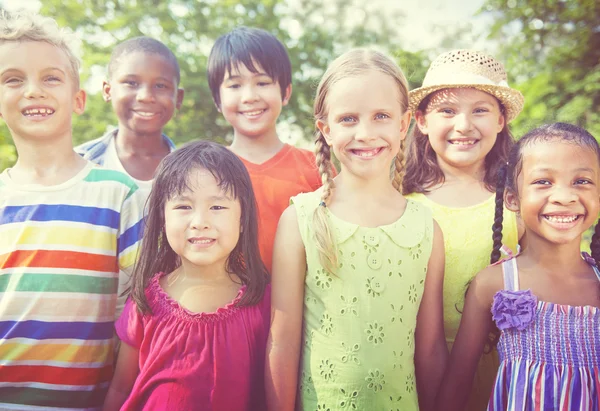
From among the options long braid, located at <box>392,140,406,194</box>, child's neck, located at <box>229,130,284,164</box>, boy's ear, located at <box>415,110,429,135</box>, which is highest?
boy's ear, located at <box>415,110,429,135</box>

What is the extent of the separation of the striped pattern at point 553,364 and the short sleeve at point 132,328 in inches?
59.3

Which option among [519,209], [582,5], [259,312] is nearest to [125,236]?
[259,312]

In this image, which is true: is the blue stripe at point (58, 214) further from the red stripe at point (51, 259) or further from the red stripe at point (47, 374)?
the red stripe at point (47, 374)

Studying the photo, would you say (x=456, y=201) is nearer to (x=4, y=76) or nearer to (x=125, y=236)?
(x=125, y=236)

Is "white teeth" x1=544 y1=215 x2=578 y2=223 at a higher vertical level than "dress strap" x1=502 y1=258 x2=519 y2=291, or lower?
higher

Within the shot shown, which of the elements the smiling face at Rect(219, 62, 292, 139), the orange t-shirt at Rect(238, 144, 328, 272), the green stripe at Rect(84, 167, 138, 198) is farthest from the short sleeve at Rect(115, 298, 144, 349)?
the smiling face at Rect(219, 62, 292, 139)

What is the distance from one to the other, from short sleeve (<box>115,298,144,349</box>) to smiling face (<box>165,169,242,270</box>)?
32 centimetres

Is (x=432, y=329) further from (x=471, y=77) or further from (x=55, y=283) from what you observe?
(x=55, y=283)

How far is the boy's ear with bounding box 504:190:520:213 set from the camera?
2.44 meters

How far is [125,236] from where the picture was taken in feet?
8.59

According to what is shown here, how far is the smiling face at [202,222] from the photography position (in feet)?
7.58

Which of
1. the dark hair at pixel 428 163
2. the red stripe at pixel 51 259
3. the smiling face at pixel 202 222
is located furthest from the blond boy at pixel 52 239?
the dark hair at pixel 428 163

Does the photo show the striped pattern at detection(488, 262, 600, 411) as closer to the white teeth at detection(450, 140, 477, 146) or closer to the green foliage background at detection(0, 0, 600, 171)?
the white teeth at detection(450, 140, 477, 146)

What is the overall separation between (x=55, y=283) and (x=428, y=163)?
2047 millimetres
